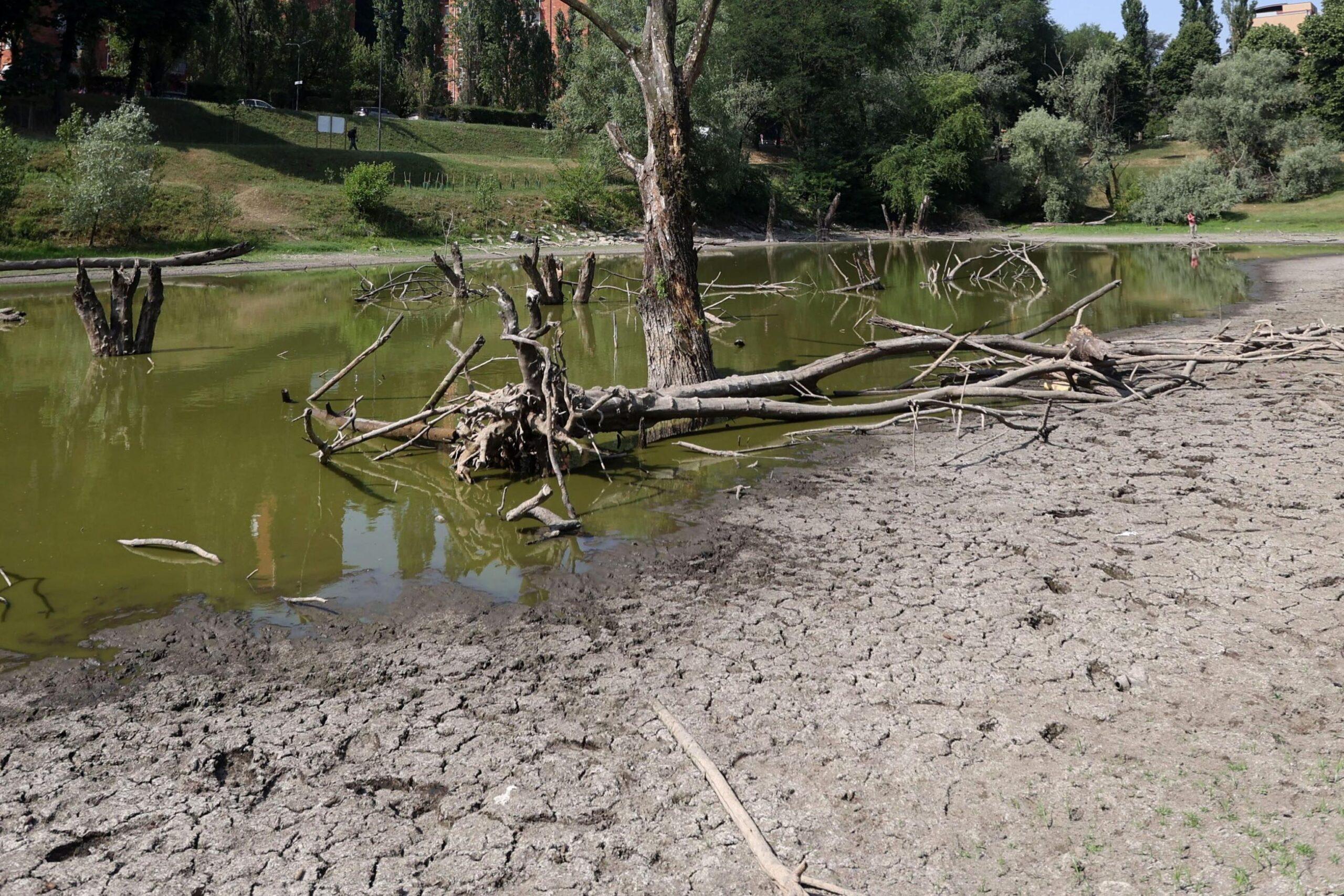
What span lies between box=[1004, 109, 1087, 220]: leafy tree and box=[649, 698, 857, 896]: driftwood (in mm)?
57014

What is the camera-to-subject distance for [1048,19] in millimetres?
89375

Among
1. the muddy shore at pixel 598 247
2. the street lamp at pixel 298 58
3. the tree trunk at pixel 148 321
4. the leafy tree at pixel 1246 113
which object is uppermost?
the street lamp at pixel 298 58

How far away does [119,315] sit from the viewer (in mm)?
15750

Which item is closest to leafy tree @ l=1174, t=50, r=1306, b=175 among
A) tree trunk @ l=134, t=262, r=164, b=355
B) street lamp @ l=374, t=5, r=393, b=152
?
street lamp @ l=374, t=5, r=393, b=152

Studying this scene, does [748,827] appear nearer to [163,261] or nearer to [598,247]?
[163,261]

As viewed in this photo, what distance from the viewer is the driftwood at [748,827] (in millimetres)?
3434

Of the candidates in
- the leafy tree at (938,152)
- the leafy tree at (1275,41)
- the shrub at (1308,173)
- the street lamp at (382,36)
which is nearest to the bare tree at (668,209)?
the leafy tree at (938,152)

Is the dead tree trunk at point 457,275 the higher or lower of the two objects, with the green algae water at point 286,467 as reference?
higher

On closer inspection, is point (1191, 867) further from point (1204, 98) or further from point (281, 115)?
point (1204, 98)

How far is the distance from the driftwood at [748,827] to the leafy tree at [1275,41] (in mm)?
80030

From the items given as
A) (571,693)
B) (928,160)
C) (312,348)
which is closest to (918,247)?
(928,160)

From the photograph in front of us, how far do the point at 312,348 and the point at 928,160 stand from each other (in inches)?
1844

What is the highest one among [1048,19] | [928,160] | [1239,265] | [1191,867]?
[1048,19]

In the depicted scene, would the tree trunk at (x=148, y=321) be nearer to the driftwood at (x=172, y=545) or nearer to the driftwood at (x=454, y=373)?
the driftwood at (x=454, y=373)
